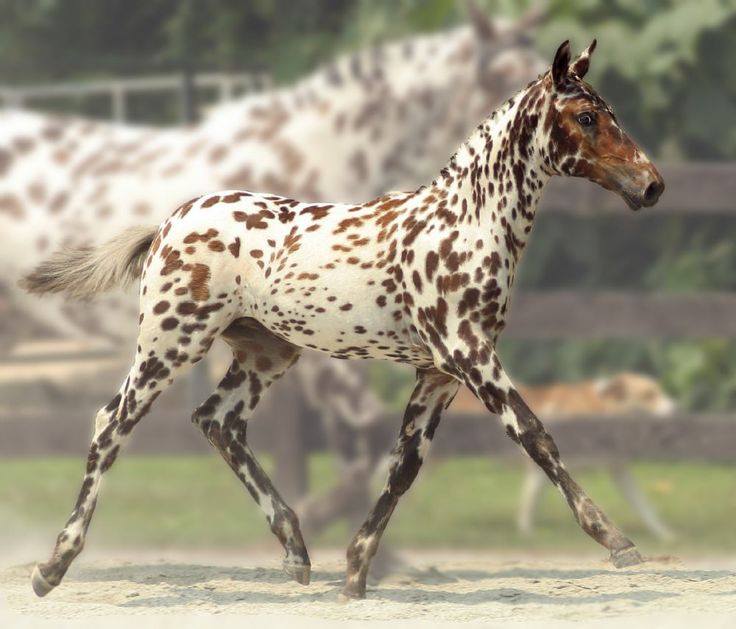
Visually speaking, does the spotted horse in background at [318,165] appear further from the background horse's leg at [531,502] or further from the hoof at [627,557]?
the hoof at [627,557]

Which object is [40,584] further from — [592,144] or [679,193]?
[679,193]

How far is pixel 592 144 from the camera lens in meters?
3.00

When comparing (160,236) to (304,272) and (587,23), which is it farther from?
(587,23)

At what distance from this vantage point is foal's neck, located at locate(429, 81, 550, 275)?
308cm

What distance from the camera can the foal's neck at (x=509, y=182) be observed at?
3.08m

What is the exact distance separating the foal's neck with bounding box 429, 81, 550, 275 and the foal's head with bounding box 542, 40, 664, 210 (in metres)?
0.04

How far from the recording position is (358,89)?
5734 millimetres

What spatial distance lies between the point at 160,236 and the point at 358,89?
8.23 feet

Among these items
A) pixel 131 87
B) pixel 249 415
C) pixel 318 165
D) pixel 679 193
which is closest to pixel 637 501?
pixel 679 193

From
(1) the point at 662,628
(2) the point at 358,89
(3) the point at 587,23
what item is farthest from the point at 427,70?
(1) the point at 662,628

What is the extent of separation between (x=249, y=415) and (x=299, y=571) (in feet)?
1.31

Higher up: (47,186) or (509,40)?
(509,40)

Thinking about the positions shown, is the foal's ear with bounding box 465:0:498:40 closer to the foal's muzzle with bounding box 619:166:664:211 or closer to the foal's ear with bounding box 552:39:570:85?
the foal's ear with bounding box 552:39:570:85

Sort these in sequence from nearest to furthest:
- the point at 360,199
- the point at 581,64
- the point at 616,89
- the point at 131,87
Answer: the point at 581,64, the point at 360,199, the point at 616,89, the point at 131,87
